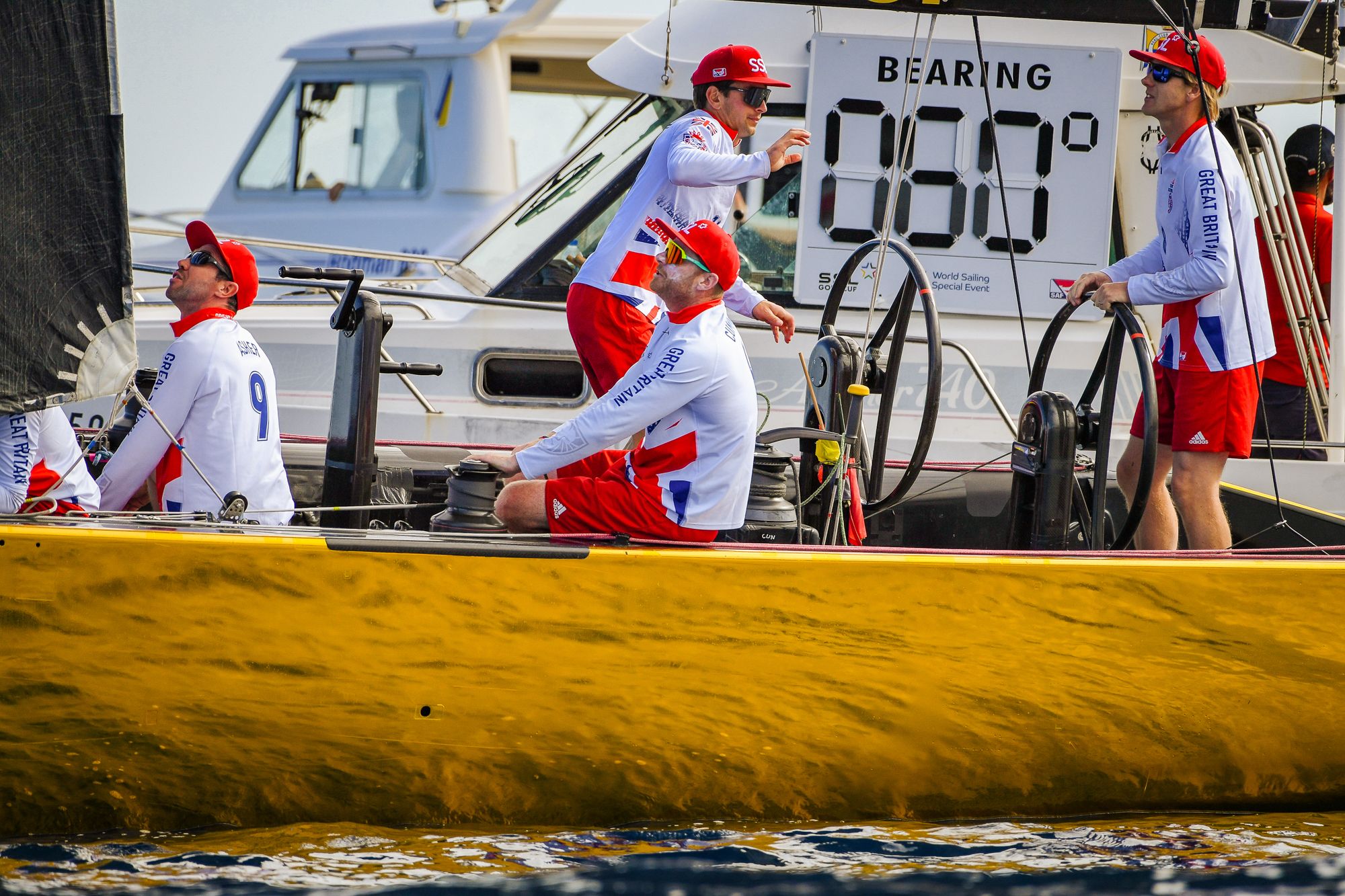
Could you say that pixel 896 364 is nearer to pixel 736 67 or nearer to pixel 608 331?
pixel 608 331

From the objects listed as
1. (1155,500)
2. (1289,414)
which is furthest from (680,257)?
(1289,414)

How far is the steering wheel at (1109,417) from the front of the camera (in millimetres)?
4332

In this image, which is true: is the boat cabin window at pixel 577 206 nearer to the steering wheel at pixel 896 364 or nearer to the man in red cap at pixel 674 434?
the steering wheel at pixel 896 364

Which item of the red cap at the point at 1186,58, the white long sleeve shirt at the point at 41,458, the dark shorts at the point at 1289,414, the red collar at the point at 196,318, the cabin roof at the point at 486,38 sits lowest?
the white long sleeve shirt at the point at 41,458

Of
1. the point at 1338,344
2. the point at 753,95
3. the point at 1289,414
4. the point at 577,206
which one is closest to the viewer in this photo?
the point at 753,95

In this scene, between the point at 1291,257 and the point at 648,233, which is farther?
the point at 1291,257

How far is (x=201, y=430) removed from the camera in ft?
12.8

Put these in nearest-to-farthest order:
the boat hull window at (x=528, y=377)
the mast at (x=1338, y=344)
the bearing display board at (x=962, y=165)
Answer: the mast at (x=1338, y=344) < the bearing display board at (x=962, y=165) < the boat hull window at (x=528, y=377)

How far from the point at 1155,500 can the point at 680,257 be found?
6.19 ft

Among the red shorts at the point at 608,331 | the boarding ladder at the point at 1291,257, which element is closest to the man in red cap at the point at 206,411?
the red shorts at the point at 608,331

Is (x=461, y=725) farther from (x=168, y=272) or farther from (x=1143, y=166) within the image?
(x=1143, y=166)

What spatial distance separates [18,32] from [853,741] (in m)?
2.57

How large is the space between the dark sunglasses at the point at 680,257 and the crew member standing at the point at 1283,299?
3.68 meters

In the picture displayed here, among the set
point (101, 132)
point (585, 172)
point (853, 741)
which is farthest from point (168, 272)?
point (585, 172)
